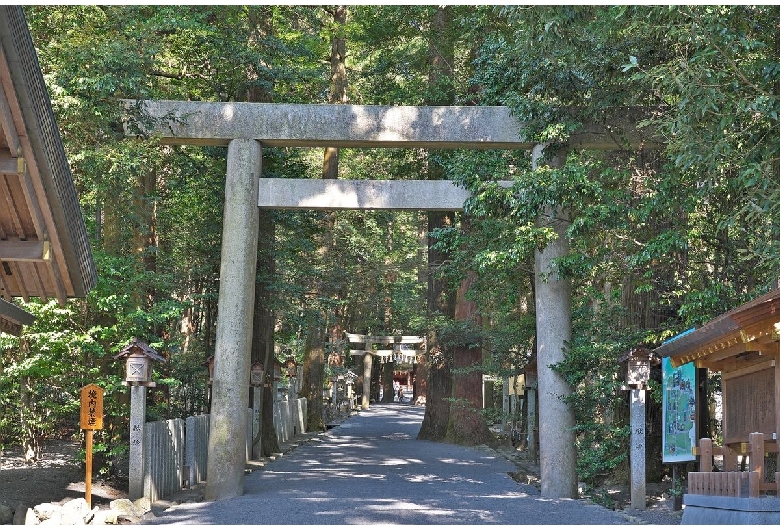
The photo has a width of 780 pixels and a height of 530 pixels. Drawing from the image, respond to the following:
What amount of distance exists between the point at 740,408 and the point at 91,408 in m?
7.00

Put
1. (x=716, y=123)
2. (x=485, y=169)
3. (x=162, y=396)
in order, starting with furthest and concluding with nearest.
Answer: (x=162, y=396) < (x=485, y=169) < (x=716, y=123)

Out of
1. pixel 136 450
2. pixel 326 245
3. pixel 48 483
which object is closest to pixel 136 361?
pixel 136 450

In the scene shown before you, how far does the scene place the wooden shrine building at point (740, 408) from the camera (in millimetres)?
7137

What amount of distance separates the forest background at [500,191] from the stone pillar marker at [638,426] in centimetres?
41

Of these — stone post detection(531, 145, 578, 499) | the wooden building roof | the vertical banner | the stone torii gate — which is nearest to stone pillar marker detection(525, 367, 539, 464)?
stone post detection(531, 145, 578, 499)

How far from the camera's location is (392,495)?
12.4m

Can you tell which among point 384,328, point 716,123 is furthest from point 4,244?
point 384,328

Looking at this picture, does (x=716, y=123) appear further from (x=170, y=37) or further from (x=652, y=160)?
(x=170, y=37)

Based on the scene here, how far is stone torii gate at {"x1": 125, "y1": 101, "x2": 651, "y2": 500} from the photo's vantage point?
12086 mm

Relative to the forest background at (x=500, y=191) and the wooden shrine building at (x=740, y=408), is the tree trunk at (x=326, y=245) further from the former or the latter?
the wooden shrine building at (x=740, y=408)

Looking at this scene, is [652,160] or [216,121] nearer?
[216,121]

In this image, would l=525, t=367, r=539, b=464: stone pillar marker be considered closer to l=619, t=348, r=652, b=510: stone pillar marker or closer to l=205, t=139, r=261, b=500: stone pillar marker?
l=619, t=348, r=652, b=510: stone pillar marker

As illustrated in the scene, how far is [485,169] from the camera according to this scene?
12.5m

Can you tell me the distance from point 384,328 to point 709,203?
97.2ft
